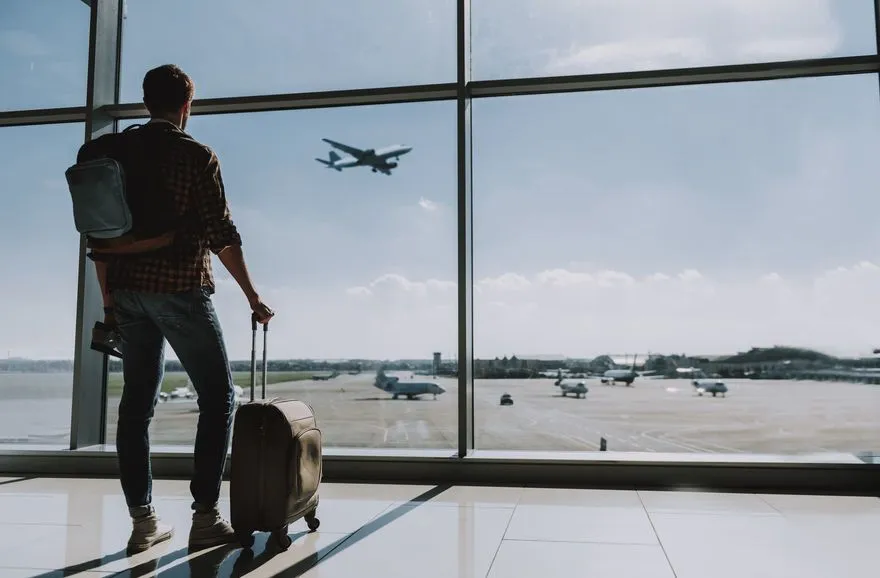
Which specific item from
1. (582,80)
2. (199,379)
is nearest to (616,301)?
(582,80)

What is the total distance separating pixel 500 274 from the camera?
3266mm

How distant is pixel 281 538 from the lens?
1.83 m

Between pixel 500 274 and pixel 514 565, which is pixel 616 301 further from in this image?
pixel 514 565

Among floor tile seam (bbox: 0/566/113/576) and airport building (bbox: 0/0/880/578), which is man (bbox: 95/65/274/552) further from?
airport building (bbox: 0/0/880/578)

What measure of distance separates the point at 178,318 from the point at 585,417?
6.93 ft

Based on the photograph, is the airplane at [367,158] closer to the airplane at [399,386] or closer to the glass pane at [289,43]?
the glass pane at [289,43]

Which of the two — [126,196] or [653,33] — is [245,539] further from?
[653,33]

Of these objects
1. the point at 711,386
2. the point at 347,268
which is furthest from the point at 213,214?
the point at 711,386

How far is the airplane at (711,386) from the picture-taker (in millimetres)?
3188

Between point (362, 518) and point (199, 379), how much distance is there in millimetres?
732

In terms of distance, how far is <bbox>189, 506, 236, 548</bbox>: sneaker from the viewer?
1.87 metres

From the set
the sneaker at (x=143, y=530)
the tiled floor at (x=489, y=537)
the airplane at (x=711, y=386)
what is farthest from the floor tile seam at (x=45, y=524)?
the airplane at (x=711, y=386)

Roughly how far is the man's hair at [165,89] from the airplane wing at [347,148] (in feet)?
4.52

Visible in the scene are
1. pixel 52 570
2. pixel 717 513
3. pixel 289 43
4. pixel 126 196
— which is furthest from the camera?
pixel 289 43
